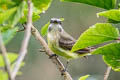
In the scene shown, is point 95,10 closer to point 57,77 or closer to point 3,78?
point 57,77

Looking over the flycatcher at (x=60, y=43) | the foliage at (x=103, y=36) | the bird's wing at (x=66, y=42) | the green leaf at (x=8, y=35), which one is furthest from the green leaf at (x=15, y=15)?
the bird's wing at (x=66, y=42)

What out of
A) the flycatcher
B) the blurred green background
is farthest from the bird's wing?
the blurred green background

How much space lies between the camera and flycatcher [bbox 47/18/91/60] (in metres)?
2.59

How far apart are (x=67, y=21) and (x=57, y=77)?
3.04ft

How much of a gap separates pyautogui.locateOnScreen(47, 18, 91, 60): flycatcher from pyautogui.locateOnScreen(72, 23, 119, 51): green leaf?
1448 millimetres

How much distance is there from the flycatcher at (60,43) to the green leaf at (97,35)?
145cm

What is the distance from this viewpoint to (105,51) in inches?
40.4

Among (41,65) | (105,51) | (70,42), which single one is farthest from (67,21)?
(105,51)

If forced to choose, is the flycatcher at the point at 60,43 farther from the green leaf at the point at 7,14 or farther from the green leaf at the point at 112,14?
the green leaf at the point at 7,14

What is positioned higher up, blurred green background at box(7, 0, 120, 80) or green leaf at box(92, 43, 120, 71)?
green leaf at box(92, 43, 120, 71)

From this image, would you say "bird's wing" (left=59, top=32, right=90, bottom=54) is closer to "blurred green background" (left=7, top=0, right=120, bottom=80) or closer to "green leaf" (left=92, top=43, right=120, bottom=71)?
"green leaf" (left=92, top=43, right=120, bottom=71)

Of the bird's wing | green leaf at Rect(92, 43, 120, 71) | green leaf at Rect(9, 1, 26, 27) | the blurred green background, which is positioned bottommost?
the blurred green background

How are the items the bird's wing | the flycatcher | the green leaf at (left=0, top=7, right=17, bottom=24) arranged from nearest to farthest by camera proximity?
the green leaf at (left=0, top=7, right=17, bottom=24) < the flycatcher < the bird's wing

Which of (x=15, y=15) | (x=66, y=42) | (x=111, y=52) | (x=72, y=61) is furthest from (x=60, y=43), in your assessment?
(x=72, y=61)
